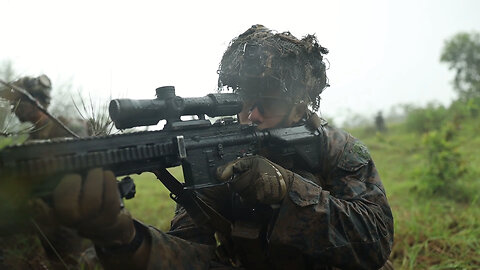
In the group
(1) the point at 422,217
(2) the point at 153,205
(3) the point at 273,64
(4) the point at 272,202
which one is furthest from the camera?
(2) the point at 153,205

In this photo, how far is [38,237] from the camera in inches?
127

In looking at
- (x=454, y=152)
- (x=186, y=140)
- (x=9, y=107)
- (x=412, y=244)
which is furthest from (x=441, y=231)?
(x=9, y=107)

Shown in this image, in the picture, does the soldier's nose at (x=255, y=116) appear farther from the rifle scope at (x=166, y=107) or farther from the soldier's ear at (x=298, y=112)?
the rifle scope at (x=166, y=107)

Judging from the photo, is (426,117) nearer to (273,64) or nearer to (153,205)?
(153,205)

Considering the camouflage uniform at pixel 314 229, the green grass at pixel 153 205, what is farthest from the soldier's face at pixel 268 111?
the green grass at pixel 153 205

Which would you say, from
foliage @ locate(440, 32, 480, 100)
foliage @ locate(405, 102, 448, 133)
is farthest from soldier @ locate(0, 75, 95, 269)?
foliage @ locate(440, 32, 480, 100)

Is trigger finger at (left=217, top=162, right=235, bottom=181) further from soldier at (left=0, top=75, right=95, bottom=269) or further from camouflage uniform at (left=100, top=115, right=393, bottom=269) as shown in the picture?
soldier at (left=0, top=75, right=95, bottom=269)

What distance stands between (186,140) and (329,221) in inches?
37.2

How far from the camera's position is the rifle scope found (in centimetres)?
191

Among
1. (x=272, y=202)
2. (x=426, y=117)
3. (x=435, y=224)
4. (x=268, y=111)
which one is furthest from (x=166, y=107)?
(x=426, y=117)

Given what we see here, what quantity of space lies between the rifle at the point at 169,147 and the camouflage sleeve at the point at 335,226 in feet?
1.16

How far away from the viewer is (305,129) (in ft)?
8.99

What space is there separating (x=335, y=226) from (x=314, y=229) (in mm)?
136

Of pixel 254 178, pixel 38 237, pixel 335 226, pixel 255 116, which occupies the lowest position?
pixel 38 237
